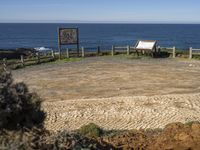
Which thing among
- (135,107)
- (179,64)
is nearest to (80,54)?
(179,64)

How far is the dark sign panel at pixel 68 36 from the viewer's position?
37.2m

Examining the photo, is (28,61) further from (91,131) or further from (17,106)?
(17,106)

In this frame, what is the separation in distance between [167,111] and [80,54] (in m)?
21.7

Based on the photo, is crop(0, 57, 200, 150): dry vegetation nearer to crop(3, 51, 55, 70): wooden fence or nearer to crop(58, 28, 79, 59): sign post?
crop(3, 51, 55, 70): wooden fence

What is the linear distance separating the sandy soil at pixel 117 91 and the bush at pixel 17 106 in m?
6.49

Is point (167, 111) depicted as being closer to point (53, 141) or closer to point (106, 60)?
point (53, 141)

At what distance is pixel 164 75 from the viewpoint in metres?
26.6

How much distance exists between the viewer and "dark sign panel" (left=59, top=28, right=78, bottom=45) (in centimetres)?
3722

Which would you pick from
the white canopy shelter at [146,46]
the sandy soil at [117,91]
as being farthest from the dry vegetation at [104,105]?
the white canopy shelter at [146,46]

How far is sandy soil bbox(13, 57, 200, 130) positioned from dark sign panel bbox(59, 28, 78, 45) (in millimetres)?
3952

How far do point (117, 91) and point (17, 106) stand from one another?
1430cm

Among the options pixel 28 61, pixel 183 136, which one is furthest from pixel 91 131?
pixel 28 61

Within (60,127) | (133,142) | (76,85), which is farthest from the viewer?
(76,85)

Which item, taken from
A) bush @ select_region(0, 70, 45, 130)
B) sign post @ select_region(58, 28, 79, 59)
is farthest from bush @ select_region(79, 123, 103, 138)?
sign post @ select_region(58, 28, 79, 59)
